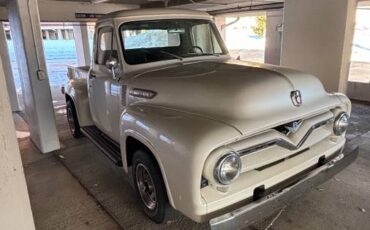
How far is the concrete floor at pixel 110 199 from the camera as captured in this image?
106 inches

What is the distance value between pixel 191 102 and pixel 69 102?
337 cm

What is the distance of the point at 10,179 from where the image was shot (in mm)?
1422

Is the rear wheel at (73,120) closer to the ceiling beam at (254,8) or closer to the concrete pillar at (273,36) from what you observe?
the ceiling beam at (254,8)

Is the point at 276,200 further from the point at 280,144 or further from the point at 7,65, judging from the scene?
the point at 7,65

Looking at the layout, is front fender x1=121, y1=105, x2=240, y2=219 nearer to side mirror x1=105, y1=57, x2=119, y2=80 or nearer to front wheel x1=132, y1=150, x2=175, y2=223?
front wheel x1=132, y1=150, x2=175, y2=223

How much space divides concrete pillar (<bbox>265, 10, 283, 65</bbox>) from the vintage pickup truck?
24.7ft

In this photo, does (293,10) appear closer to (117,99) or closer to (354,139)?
(354,139)

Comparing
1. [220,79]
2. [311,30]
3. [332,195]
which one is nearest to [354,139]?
[332,195]

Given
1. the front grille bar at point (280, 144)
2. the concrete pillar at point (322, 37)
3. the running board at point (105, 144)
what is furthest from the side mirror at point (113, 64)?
the concrete pillar at point (322, 37)

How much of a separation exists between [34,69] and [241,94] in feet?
11.0

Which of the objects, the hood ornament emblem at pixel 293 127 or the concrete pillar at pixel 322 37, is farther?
the concrete pillar at pixel 322 37

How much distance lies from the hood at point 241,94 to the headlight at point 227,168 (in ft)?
0.67

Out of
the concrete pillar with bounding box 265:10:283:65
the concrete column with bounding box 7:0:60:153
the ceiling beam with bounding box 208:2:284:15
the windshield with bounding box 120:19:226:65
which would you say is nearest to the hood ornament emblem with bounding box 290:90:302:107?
the windshield with bounding box 120:19:226:65

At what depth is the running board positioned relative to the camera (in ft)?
10.4
